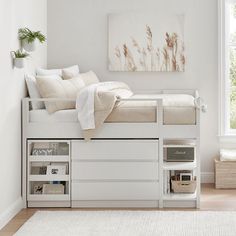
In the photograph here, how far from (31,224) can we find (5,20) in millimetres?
1382

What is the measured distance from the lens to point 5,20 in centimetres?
414

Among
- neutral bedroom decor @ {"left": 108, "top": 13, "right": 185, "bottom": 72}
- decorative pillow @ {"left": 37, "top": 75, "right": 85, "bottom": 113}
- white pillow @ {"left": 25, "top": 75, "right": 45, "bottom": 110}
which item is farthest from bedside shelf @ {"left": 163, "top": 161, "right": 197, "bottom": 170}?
neutral bedroom decor @ {"left": 108, "top": 13, "right": 185, "bottom": 72}

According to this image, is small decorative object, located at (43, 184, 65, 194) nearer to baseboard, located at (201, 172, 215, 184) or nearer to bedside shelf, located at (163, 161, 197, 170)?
bedside shelf, located at (163, 161, 197, 170)

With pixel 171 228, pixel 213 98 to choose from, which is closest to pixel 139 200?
pixel 171 228

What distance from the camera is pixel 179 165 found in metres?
4.64

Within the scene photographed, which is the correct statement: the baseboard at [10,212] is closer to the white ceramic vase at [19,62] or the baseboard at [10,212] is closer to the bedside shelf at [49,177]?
the bedside shelf at [49,177]

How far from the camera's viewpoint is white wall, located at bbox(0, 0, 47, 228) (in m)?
4.09

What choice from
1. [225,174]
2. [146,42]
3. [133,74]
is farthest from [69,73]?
[225,174]

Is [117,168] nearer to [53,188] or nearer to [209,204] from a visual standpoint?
A: [53,188]

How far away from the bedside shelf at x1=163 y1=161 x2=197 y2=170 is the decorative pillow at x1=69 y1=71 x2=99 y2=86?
1.03m

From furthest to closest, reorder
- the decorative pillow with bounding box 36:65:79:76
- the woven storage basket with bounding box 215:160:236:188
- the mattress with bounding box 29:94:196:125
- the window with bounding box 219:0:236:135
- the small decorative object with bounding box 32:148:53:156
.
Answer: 1. the window with bounding box 219:0:236:135
2. the woven storage basket with bounding box 215:160:236:188
3. the decorative pillow with bounding box 36:65:79:76
4. the small decorative object with bounding box 32:148:53:156
5. the mattress with bounding box 29:94:196:125

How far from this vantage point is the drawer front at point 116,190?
4602 mm

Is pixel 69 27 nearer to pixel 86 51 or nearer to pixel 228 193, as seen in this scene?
pixel 86 51

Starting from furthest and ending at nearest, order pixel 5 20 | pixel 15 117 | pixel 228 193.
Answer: pixel 228 193, pixel 15 117, pixel 5 20
